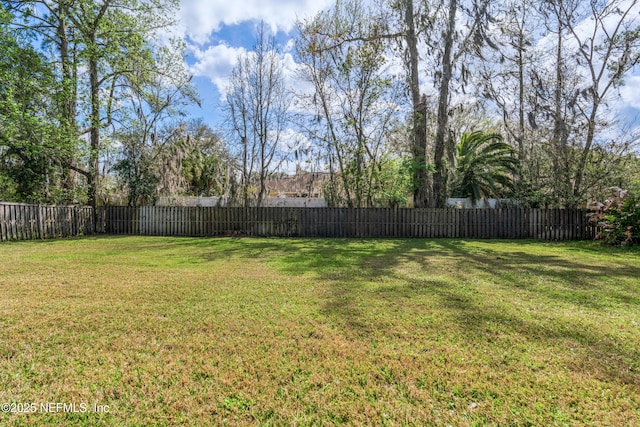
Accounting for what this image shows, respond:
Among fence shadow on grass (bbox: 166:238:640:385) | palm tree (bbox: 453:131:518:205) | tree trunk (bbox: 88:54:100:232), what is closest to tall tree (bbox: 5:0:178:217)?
tree trunk (bbox: 88:54:100:232)

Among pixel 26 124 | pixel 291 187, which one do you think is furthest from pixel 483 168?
pixel 26 124

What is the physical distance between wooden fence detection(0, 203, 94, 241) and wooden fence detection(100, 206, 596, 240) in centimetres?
101

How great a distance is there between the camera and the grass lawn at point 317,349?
70.3 inches

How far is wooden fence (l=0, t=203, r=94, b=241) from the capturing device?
30.6 feet

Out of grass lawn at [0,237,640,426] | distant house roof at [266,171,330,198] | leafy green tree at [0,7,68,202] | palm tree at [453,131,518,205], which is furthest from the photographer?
distant house roof at [266,171,330,198]

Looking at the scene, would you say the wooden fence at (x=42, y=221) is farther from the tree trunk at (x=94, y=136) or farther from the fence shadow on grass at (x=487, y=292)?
the fence shadow on grass at (x=487, y=292)

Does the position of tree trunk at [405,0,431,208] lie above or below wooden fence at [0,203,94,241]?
above

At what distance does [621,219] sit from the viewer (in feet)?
31.5

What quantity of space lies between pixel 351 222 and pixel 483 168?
789 cm

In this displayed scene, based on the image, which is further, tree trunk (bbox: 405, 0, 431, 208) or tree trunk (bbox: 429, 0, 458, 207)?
tree trunk (bbox: 405, 0, 431, 208)

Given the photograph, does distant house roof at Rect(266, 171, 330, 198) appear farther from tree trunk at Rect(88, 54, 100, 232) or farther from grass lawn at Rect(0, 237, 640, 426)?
grass lawn at Rect(0, 237, 640, 426)

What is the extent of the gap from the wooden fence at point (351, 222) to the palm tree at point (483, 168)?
11.0 ft

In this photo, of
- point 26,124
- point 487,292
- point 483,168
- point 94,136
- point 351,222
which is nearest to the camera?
point 487,292

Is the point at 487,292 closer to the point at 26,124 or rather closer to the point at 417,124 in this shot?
the point at 417,124
